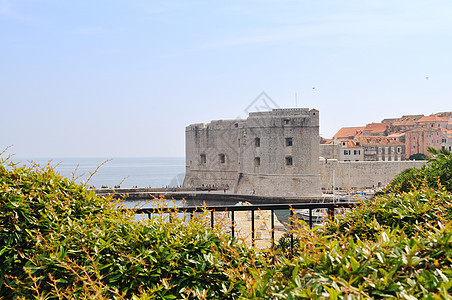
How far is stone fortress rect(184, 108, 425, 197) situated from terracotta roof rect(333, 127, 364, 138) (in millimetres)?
26597

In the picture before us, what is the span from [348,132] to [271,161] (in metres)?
36.3

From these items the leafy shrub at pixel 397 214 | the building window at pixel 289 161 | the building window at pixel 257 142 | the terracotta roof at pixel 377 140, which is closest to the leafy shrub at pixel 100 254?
the leafy shrub at pixel 397 214

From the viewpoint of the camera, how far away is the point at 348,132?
6394 centimetres

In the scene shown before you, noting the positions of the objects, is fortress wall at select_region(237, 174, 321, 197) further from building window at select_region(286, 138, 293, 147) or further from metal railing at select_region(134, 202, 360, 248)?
metal railing at select_region(134, 202, 360, 248)

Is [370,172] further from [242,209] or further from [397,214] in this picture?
[397,214]

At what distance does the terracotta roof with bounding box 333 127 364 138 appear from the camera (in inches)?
2463

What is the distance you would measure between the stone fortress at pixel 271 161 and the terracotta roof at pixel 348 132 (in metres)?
26.6

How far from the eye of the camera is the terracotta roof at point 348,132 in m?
62.6

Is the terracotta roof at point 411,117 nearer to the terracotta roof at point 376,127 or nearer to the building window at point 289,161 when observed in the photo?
the terracotta roof at point 376,127

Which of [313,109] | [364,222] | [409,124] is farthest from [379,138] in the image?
[364,222]

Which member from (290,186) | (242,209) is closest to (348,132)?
(290,186)

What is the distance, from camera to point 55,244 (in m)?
2.29

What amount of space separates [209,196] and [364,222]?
3177 centimetres

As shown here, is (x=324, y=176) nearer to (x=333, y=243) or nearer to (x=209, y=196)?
(x=209, y=196)
